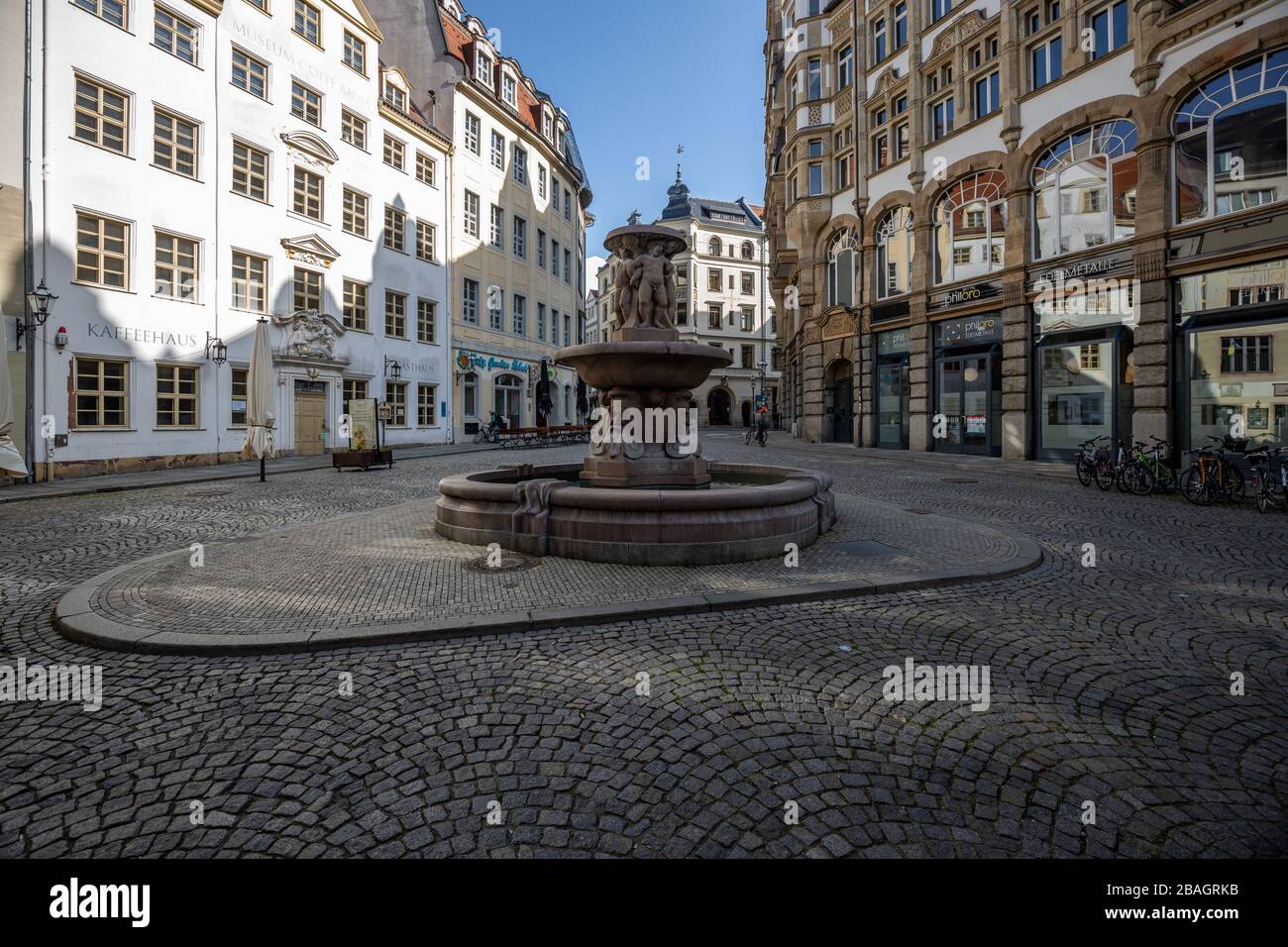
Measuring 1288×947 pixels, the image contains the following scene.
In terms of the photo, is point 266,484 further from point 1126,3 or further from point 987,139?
point 1126,3

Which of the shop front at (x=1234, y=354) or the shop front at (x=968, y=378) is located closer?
the shop front at (x=1234, y=354)

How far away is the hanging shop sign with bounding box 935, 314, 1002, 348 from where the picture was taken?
72.5 feet

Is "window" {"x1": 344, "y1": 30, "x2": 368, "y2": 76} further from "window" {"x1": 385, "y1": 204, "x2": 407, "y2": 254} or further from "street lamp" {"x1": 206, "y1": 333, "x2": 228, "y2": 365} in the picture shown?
"street lamp" {"x1": 206, "y1": 333, "x2": 228, "y2": 365}

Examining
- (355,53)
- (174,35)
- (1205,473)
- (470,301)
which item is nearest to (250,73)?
(174,35)

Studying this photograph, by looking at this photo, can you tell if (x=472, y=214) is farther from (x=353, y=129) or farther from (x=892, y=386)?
(x=892, y=386)

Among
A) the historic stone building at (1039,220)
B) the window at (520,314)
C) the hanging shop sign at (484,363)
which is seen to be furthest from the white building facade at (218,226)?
the historic stone building at (1039,220)

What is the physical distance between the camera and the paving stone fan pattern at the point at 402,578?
5.06 m

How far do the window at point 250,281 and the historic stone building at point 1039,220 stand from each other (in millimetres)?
22892

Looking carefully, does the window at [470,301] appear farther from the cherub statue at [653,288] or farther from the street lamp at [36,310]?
the cherub statue at [653,288]

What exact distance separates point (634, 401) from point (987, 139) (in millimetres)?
19983

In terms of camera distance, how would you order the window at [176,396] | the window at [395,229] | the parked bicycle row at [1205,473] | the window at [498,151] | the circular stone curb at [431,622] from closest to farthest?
1. the circular stone curb at [431,622]
2. the parked bicycle row at [1205,473]
3. the window at [176,396]
4. the window at [395,229]
5. the window at [498,151]

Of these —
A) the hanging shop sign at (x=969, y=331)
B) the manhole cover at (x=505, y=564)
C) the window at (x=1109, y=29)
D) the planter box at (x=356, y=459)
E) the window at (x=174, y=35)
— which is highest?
the window at (x=174, y=35)

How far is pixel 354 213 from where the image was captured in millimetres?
27422
